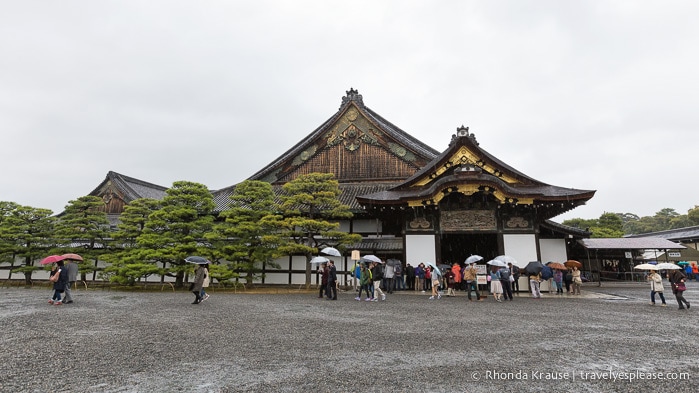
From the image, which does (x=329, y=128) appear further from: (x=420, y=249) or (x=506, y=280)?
(x=506, y=280)

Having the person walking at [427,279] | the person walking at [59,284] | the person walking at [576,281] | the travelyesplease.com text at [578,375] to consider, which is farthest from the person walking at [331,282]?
the person walking at [576,281]

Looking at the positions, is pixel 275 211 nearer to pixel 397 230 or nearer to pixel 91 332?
pixel 397 230

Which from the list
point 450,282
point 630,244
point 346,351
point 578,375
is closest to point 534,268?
point 450,282

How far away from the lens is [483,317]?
8.99 meters

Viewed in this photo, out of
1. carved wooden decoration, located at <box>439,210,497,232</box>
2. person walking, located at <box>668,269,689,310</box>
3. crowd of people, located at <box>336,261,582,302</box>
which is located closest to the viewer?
person walking, located at <box>668,269,689,310</box>

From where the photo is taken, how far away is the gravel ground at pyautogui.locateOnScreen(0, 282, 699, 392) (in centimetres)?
415

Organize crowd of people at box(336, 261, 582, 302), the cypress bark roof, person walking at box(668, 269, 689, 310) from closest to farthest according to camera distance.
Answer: person walking at box(668, 269, 689, 310) → crowd of people at box(336, 261, 582, 302) → the cypress bark roof

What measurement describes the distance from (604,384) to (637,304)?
34.2 ft

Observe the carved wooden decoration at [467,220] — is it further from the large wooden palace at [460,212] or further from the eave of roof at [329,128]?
the eave of roof at [329,128]

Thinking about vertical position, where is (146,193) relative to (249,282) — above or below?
above

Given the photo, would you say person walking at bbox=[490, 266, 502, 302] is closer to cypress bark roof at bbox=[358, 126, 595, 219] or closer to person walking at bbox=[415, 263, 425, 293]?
person walking at bbox=[415, 263, 425, 293]

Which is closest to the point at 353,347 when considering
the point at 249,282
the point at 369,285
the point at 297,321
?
the point at 297,321

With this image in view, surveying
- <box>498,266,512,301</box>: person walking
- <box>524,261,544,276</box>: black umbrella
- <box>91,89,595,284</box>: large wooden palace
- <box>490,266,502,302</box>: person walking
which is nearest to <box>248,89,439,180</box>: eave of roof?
<box>91,89,595,284</box>: large wooden palace

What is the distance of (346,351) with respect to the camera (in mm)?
5562
